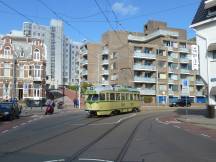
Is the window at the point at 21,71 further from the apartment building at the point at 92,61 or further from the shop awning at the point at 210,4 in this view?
the shop awning at the point at 210,4

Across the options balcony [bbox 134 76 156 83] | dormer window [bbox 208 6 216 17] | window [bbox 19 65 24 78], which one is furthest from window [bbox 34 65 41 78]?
dormer window [bbox 208 6 216 17]

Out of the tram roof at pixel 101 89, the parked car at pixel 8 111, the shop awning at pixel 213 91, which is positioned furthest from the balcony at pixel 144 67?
the parked car at pixel 8 111

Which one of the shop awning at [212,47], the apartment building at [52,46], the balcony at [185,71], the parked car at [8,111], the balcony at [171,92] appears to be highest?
the apartment building at [52,46]

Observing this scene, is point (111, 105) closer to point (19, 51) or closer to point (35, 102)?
point (35, 102)

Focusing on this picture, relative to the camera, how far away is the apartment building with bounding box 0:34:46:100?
7400cm

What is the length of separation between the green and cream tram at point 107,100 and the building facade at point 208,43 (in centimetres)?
850

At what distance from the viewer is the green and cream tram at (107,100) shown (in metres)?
35.5

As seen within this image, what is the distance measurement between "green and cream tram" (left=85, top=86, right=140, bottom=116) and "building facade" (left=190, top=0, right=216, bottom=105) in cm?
850

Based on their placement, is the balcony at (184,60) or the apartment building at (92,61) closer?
the balcony at (184,60)

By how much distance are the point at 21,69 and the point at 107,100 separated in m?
43.4

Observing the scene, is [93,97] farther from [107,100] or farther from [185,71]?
[185,71]

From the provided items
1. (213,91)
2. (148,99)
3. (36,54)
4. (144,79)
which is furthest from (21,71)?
(213,91)

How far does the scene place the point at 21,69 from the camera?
7606 cm

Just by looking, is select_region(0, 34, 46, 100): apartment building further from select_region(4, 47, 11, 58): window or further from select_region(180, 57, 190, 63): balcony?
select_region(180, 57, 190, 63): balcony
